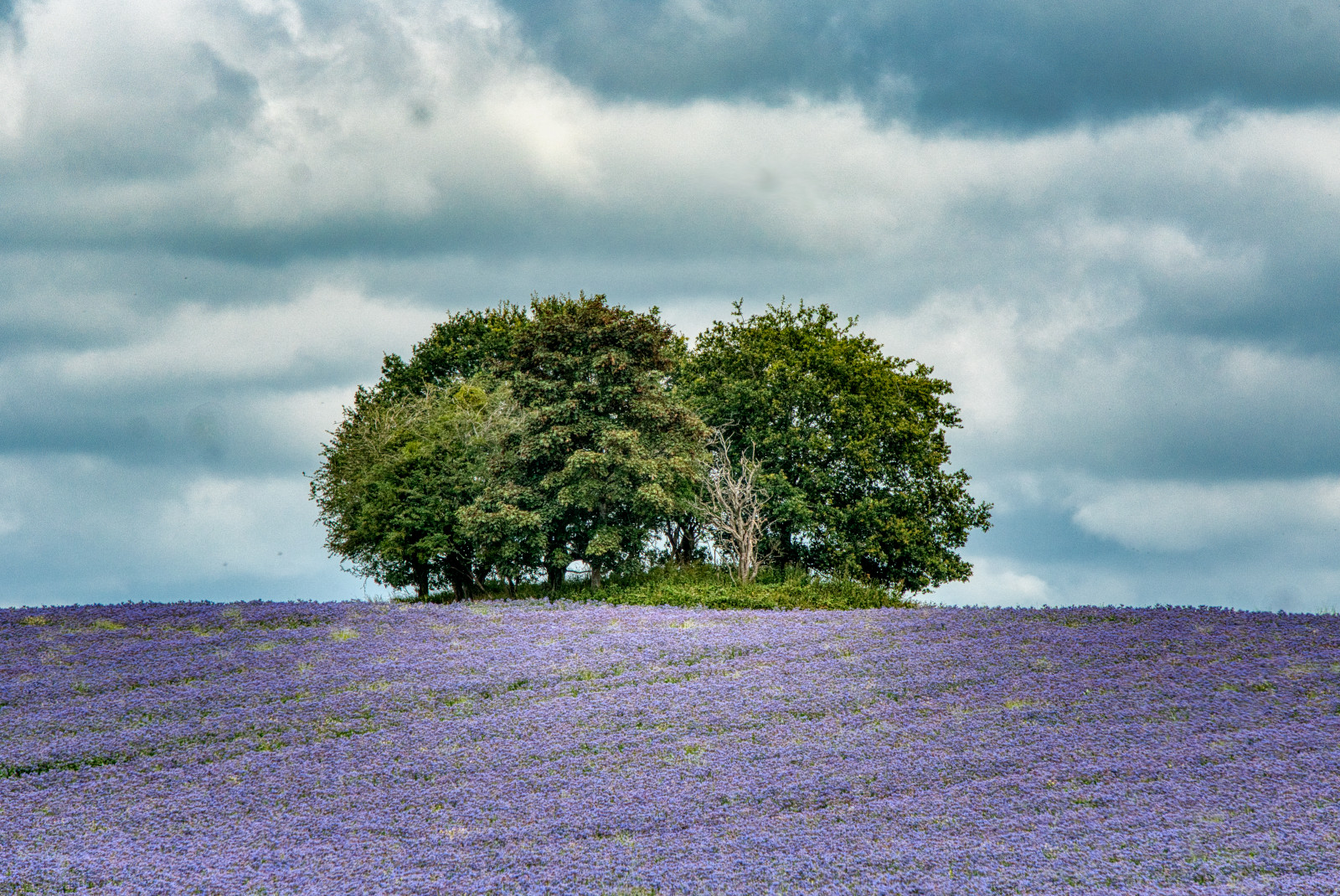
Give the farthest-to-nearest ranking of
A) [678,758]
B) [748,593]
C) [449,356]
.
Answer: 1. [449,356]
2. [748,593]
3. [678,758]

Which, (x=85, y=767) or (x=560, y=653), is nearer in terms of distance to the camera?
(x=85, y=767)

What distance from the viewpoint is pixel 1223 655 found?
21.3m

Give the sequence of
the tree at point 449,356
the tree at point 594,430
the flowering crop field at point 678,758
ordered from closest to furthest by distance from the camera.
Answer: the flowering crop field at point 678,758
the tree at point 594,430
the tree at point 449,356

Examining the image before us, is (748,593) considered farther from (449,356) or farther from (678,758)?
(449,356)

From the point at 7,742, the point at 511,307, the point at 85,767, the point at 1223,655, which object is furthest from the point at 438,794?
the point at 511,307

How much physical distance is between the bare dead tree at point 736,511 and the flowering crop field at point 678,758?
47.9ft

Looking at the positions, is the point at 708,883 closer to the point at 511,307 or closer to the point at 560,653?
the point at 560,653

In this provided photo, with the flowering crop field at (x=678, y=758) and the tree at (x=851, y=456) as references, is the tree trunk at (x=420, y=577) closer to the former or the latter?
the tree at (x=851, y=456)

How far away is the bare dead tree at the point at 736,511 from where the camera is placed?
40.0 meters

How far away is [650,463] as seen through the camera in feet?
120

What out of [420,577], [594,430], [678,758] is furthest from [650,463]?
[678,758]

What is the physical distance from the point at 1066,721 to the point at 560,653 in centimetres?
1017

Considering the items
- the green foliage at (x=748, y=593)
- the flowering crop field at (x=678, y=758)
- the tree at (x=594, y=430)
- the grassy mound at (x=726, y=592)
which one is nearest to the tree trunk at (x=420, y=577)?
the grassy mound at (x=726, y=592)

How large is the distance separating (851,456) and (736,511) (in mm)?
6659
